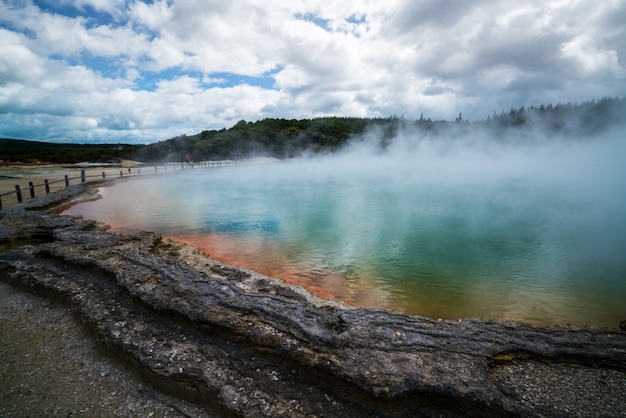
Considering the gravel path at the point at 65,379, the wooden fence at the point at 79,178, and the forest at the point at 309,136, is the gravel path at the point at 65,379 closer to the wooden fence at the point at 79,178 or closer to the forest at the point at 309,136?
the wooden fence at the point at 79,178

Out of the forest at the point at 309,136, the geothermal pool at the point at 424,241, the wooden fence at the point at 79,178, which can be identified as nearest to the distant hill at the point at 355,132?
the forest at the point at 309,136

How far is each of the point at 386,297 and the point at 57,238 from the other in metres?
5.70

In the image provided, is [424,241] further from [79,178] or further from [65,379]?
[79,178]

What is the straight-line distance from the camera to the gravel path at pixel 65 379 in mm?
2229

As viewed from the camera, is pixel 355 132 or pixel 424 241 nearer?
pixel 424 241

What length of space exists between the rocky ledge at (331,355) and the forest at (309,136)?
41.3 m

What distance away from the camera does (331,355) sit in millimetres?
2455

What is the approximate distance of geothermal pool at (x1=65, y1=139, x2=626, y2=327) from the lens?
4.45 m

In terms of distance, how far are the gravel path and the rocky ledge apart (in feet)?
0.38

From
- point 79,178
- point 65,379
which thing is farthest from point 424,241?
point 79,178

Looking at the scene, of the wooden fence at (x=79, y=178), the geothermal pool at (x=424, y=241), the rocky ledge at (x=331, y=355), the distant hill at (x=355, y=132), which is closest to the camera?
the rocky ledge at (x=331, y=355)

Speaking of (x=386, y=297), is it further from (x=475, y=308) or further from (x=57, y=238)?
(x=57, y=238)

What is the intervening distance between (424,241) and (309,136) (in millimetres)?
48983

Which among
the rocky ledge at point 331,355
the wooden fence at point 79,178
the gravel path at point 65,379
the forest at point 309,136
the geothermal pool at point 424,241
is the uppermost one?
the forest at point 309,136
